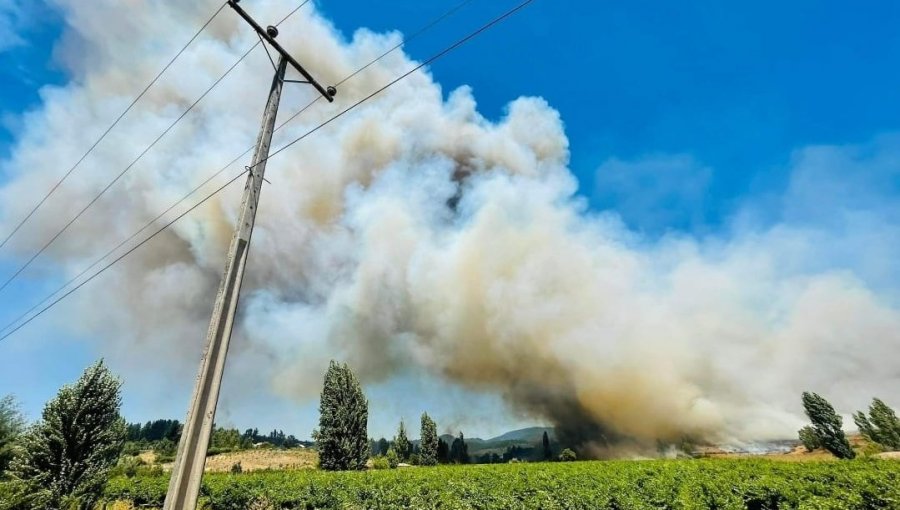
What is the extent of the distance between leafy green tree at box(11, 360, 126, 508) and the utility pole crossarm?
15046 millimetres

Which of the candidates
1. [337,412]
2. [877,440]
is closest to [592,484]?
[337,412]

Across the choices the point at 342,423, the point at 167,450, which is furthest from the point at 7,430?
the point at 167,450

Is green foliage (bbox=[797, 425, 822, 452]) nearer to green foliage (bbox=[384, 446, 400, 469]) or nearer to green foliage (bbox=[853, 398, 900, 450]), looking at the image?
green foliage (bbox=[853, 398, 900, 450])

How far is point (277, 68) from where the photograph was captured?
7781 millimetres

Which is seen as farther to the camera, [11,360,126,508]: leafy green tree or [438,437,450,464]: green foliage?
[438,437,450,464]: green foliage

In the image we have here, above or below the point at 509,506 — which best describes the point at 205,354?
above

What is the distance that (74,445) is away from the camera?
44.7ft

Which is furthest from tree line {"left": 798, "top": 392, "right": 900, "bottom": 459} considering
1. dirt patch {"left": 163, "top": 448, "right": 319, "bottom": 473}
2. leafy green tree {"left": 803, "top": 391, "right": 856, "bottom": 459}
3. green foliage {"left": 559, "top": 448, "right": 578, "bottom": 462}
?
dirt patch {"left": 163, "top": 448, "right": 319, "bottom": 473}

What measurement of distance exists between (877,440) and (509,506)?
88.4 metres

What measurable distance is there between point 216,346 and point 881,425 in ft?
325

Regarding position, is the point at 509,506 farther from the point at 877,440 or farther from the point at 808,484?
the point at 877,440

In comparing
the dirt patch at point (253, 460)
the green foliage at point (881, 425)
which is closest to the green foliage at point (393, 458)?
the dirt patch at point (253, 460)

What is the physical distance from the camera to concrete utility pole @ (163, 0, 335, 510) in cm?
486

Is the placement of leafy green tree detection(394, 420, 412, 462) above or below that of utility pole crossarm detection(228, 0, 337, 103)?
below
